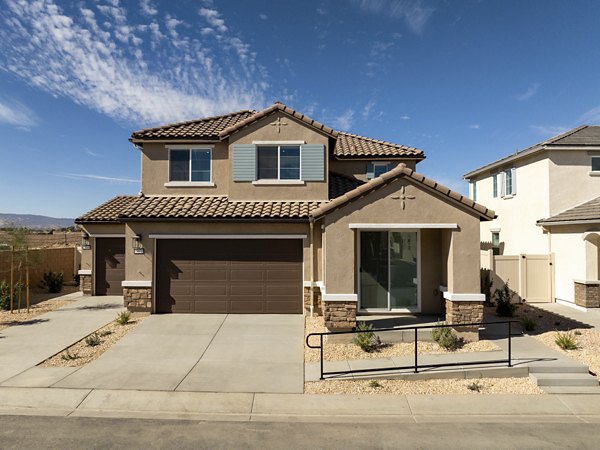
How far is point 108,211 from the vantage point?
15.3 m

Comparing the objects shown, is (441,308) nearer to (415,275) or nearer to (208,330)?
(415,275)

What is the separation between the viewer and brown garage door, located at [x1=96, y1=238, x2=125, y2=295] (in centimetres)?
1491

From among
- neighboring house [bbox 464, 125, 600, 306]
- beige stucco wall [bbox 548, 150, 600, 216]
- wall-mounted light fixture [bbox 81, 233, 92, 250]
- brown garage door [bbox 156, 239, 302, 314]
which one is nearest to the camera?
brown garage door [bbox 156, 239, 302, 314]

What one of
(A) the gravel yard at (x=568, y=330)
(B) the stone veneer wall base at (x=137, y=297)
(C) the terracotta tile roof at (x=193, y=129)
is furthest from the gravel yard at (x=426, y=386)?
(C) the terracotta tile roof at (x=193, y=129)

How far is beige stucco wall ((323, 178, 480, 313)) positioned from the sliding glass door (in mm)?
1311

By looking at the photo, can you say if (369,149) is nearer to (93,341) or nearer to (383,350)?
(383,350)

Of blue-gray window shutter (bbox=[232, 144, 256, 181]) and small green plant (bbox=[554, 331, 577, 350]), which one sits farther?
blue-gray window shutter (bbox=[232, 144, 256, 181])

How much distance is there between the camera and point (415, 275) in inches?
421

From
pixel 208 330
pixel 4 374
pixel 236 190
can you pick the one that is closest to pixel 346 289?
pixel 208 330

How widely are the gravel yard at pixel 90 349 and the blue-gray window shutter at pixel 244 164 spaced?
19.2 ft

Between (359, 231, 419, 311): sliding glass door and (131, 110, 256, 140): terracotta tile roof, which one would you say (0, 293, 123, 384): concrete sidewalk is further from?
(359, 231, 419, 311): sliding glass door

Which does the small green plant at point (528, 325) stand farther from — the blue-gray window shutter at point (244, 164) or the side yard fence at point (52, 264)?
the side yard fence at point (52, 264)

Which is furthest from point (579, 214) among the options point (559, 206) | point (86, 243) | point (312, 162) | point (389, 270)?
point (86, 243)

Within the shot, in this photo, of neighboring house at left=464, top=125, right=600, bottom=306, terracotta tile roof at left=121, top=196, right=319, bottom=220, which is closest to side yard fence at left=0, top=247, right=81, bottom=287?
terracotta tile roof at left=121, top=196, right=319, bottom=220
